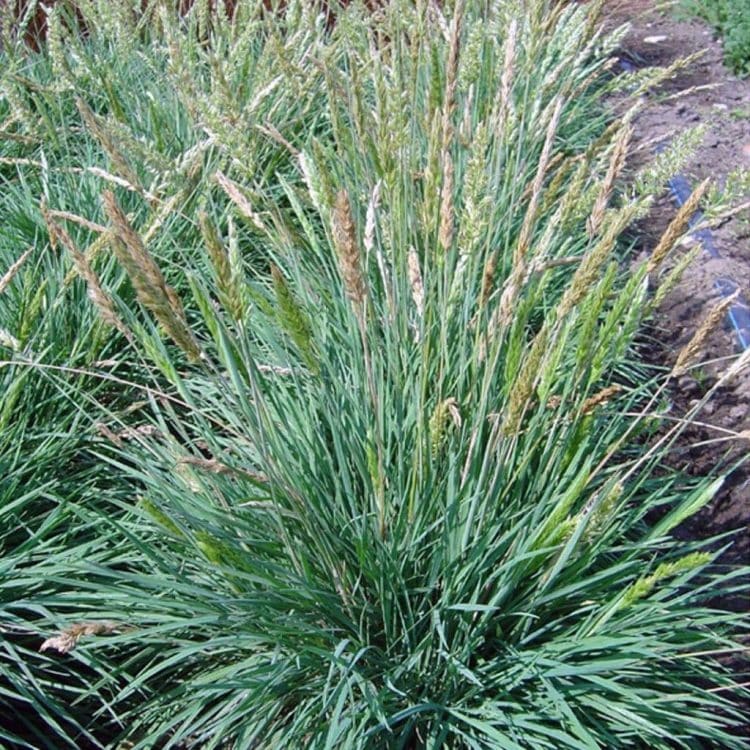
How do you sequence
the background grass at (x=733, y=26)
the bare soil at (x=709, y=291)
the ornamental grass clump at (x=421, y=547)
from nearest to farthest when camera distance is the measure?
the ornamental grass clump at (x=421, y=547) < the bare soil at (x=709, y=291) < the background grass at (x=733, y=26)

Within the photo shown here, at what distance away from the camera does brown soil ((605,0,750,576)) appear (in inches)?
111

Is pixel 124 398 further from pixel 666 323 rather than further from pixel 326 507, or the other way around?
pixel 666 323

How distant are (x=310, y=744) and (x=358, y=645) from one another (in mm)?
197

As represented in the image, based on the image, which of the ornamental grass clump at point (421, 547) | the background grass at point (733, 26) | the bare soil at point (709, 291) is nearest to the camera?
the ornamental grass clump at point (421, 547)

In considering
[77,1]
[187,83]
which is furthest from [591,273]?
[77,1]

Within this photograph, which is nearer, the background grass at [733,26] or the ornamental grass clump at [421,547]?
the ornamental grass clump at [421,547]

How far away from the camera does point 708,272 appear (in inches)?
161

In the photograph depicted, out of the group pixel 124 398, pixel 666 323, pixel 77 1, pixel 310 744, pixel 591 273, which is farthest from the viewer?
pixel 666 323

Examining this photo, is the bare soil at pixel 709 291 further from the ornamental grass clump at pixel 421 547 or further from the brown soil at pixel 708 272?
the ornamental grass clump at pixel 421 547

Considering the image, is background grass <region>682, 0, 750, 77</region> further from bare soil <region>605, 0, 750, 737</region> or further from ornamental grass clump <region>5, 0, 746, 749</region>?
ornamental grass clump <region>5, 0, 746, 749</region>

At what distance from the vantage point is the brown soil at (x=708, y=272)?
282cm

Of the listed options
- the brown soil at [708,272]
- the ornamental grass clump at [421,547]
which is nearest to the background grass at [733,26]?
the brown soil at [708,272]

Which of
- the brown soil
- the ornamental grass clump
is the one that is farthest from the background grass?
the ornamental grass clump

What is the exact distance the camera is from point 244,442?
210cm
